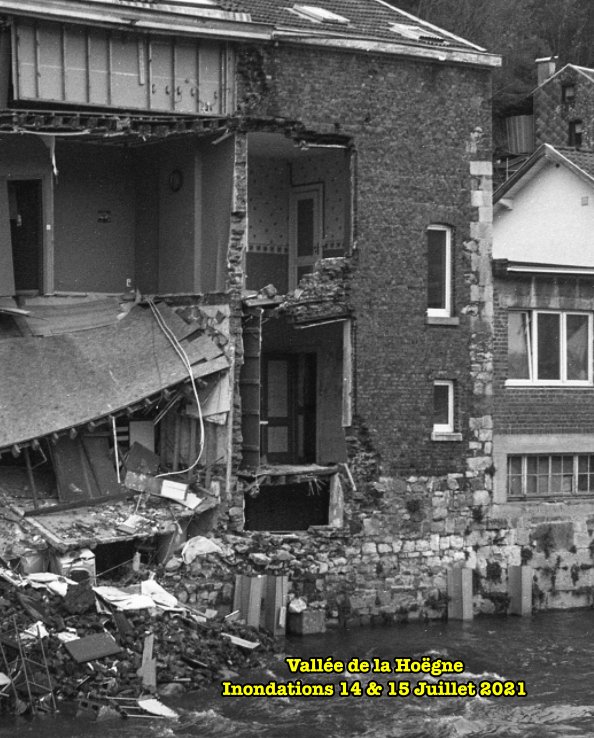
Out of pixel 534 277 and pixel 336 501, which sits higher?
pixel 534 277

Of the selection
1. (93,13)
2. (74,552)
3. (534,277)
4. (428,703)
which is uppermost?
(93,13)

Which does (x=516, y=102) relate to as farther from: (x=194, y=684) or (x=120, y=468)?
(x=194, y=684)

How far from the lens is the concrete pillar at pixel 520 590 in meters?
30.9

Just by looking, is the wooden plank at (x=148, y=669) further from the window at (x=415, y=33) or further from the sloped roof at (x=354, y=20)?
the window at (x=415, y=33)

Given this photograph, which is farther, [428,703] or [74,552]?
[74,552]

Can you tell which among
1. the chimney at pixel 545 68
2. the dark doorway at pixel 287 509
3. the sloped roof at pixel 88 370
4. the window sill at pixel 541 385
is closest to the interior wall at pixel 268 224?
the sloped roof at pixel 88 370

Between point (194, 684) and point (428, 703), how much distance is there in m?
3.42

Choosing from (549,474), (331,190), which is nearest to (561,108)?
(331,190)

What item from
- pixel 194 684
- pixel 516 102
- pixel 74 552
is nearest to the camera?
pixel 194 684

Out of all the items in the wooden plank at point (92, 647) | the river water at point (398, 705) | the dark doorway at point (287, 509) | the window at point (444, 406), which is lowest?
the river water at point (398, 705)

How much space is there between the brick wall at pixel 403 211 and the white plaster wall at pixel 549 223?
6742 mm

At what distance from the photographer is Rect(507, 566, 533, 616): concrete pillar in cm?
3094

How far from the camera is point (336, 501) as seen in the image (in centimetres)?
3002

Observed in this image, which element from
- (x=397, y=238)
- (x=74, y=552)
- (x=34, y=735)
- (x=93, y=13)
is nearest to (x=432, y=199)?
(x=397, y=238)
